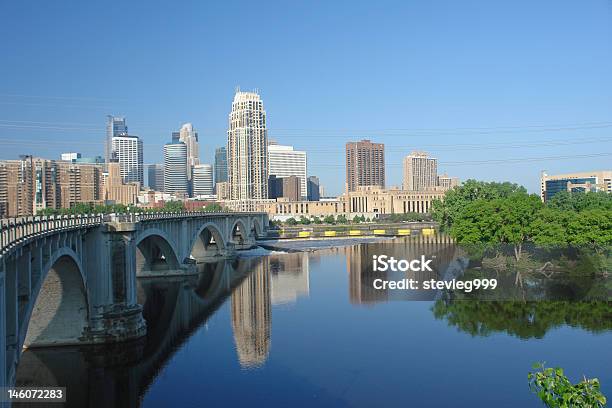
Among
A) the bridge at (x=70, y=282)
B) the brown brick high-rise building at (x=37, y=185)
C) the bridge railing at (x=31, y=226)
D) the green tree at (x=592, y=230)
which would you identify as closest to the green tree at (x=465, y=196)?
the green tree at (x=592, y=230)

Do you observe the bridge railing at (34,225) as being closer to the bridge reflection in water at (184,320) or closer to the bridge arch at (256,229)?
the bridge reflection in water at (184,320)

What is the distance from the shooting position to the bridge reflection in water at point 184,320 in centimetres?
3095

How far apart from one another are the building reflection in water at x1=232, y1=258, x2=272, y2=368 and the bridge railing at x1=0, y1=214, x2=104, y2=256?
12397 mm

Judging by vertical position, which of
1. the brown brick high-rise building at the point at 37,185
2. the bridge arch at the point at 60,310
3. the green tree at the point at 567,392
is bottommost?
the bridge arch at the point at 60,310

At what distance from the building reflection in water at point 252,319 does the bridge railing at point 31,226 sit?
12397mm

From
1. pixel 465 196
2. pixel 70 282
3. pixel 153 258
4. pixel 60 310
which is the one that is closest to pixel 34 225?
pixel 70 282

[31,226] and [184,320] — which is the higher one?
[31,226]

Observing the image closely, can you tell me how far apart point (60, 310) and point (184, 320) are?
45.0 ft

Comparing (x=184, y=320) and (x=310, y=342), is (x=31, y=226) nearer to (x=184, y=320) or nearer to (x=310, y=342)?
(x=310, y=342)

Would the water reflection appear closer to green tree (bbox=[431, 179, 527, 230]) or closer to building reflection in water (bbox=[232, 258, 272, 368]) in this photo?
building reflection in water (bbox=[232, 258, 272, 368])

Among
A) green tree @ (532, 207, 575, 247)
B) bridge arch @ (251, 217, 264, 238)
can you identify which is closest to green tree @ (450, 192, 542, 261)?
green tree @ (532, 207, 575, 247)

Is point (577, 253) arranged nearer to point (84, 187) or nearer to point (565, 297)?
point (565, 297)

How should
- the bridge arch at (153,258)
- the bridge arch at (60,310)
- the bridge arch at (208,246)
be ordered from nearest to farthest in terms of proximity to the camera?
the bridge arch at (60,310)
the bridge arch at (153,258)
the bridge arch at (208,246)

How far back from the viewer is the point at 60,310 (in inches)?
1426
